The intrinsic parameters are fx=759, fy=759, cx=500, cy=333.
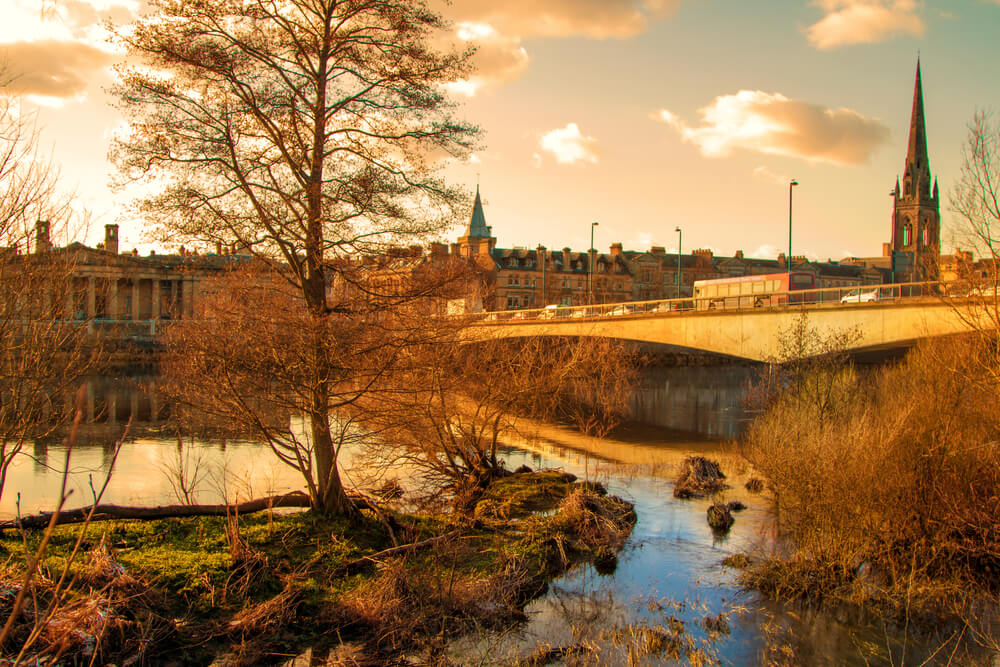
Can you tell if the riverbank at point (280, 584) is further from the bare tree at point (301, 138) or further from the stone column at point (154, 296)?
the stone column at point (154, 296)

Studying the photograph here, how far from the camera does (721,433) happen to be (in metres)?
29.4

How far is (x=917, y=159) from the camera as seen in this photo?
11606 centimetres

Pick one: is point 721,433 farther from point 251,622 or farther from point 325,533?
point 251,622

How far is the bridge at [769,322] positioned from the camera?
24.9 meters

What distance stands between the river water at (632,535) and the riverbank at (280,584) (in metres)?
0.59

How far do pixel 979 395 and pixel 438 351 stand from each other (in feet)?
33.5

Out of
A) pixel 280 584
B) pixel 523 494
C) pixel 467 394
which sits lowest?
pixel 523 494

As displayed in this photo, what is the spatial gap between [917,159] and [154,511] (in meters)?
128

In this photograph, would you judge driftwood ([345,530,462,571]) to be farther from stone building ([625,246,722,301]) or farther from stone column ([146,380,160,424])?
stone building ([625,246,722,301])

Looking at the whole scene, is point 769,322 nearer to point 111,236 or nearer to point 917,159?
point 111,236

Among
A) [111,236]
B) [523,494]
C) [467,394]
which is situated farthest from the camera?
[467,394]

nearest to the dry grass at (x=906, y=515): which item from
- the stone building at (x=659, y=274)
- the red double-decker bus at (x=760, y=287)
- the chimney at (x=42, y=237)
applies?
the chimney at (x=42, y=237)

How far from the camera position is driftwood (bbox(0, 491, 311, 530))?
38.3 ft

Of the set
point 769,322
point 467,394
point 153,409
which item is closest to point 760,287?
point 769,322
